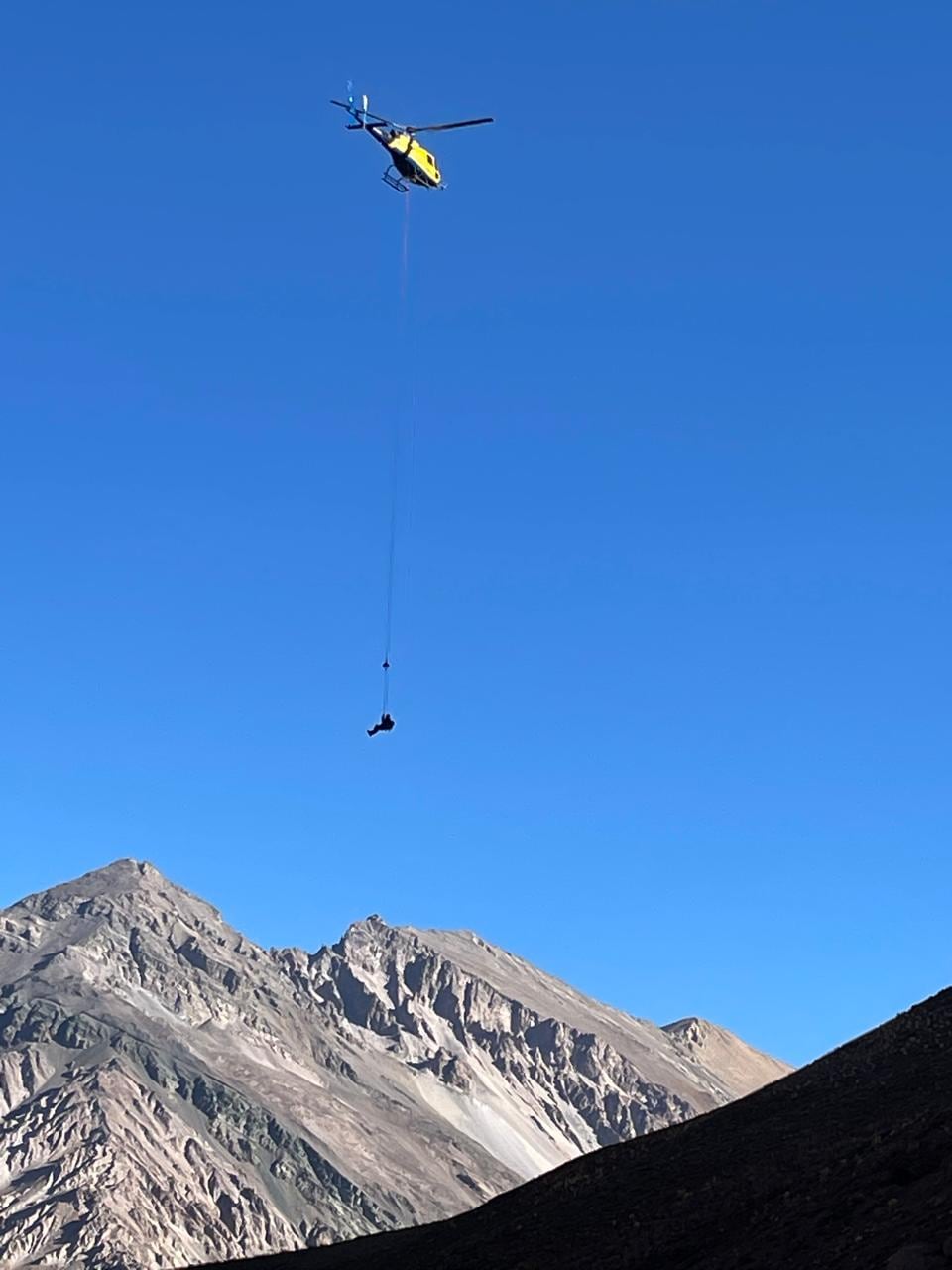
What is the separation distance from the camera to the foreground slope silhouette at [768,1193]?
108 feet

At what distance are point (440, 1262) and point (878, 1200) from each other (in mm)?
18343

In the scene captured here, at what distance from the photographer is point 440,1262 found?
48031 millimetres

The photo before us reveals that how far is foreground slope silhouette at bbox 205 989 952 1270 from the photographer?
32.8 m

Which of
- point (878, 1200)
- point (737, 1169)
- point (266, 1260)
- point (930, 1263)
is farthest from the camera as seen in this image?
point (266, 1260)

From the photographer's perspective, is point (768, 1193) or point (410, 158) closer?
point (768, 1193)

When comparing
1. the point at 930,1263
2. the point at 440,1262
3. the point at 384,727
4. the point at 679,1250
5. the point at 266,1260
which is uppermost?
the point at 384,727

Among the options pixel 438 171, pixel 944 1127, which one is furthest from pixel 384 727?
pixel 944 1127

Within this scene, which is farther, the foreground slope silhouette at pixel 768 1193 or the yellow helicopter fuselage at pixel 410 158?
the yellow helicopter fuselage at pixel 410 158

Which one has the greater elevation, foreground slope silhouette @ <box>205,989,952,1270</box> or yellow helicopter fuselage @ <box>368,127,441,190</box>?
yellow helicopter fuselage @ <box>368,127,441,190</box>

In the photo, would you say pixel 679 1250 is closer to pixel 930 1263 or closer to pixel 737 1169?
pixel 737 1169

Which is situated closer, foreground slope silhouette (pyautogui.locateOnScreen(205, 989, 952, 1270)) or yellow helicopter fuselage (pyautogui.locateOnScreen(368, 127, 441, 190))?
foreground slope silhouette (pyautogui.locateOnScreen(205, 989, 952, 1270))

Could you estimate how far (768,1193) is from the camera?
40125mm

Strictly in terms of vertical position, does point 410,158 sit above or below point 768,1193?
above

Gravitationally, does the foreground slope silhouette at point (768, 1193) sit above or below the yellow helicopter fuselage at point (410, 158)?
below
